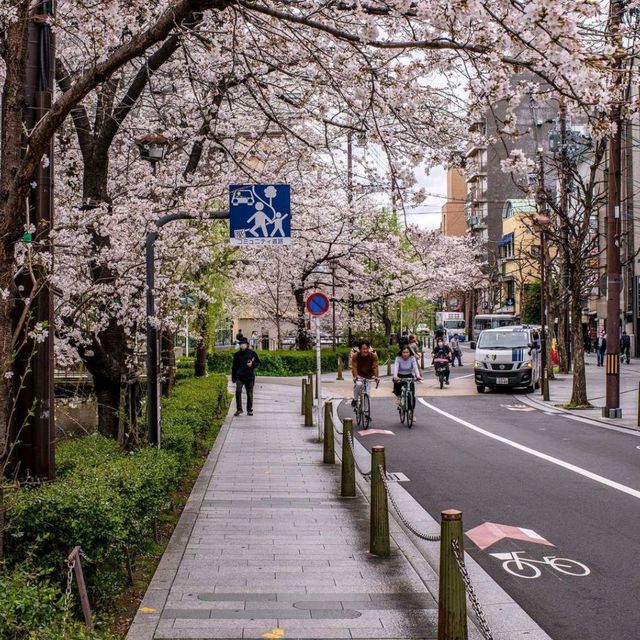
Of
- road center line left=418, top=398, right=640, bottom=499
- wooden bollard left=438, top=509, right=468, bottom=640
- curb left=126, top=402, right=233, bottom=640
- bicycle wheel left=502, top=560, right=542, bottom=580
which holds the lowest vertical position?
bicycle wheel left=502, top=560, right=542, bottom=580

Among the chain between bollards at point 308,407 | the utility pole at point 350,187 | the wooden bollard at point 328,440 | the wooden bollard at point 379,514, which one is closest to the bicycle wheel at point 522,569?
the wooden bollard at point 379,514

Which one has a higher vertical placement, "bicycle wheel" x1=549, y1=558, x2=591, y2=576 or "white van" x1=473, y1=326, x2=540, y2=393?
"white van" x1=473, y1=326, x2=540, y2=393

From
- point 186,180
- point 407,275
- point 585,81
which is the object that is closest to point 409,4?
point 585,81

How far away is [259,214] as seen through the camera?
40.2 feet

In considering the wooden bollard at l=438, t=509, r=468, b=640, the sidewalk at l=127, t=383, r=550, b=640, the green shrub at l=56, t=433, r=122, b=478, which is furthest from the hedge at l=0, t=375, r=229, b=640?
the wooden bollard at l=438, t=509, r=468, b=640

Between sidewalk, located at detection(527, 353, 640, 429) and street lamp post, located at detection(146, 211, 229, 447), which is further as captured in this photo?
sidewalk, located at detection(527, 353, 640, 429)

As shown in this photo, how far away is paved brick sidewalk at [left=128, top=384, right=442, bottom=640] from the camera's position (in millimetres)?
5680

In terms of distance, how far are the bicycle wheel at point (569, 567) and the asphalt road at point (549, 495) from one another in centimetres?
6

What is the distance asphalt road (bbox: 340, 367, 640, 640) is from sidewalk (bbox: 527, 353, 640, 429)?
0.87m

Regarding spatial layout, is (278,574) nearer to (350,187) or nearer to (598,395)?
(350,187)

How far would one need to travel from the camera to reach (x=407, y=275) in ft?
138

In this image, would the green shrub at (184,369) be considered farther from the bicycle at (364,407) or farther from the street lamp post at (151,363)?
the street lamp post at (151,363)

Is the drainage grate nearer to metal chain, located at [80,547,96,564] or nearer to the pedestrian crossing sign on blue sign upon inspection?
the pedestrian crossing sign on blue sign

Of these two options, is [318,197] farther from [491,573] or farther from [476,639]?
[476,639]
